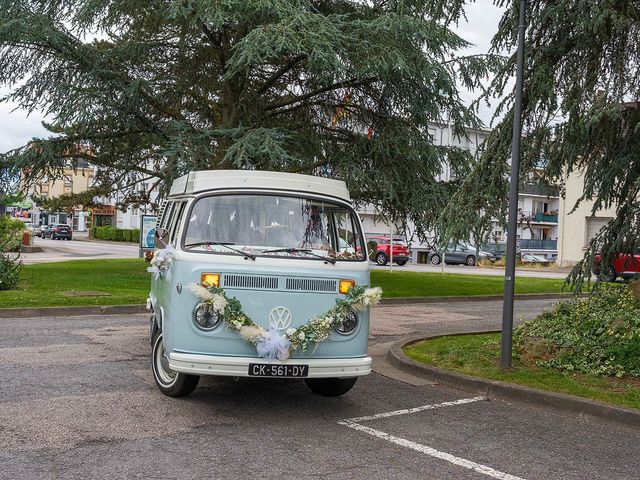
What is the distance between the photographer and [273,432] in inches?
234

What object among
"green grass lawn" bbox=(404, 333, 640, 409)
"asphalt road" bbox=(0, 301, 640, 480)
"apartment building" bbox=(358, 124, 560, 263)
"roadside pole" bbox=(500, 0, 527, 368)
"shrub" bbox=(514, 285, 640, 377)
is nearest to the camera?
"asphalt road" bbox=(0, 301, 640, 480)

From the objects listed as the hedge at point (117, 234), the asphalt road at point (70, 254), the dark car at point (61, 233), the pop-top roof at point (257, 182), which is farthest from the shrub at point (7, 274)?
the dark car at point (61, 233)

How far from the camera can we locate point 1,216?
70.6ft

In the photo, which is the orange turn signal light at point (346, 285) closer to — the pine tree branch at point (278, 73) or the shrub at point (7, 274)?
the shrub at point (7, 274)

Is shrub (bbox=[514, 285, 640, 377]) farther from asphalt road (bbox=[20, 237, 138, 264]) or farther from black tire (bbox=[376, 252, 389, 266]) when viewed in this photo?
black tire (bbox=[376, 252, 389, 266])

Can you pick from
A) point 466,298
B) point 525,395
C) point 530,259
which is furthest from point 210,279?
point 530,259

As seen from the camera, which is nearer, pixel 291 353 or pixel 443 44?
pixel 291 353

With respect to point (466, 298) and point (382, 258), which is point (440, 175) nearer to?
point (466, 298)

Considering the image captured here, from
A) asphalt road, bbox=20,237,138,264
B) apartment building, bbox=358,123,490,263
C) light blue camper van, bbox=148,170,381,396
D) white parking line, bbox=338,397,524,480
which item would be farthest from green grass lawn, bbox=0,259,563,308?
white parking line, bbox=338,397,524,480

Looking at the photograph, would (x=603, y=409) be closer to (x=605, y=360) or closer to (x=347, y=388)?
(x=605, y=360)

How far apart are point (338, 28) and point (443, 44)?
336 cm

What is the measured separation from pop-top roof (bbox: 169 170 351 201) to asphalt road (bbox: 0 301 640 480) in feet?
7.00

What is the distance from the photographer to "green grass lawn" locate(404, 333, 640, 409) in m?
7.45

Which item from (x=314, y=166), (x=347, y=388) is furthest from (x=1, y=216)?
(x=347, y=388)
